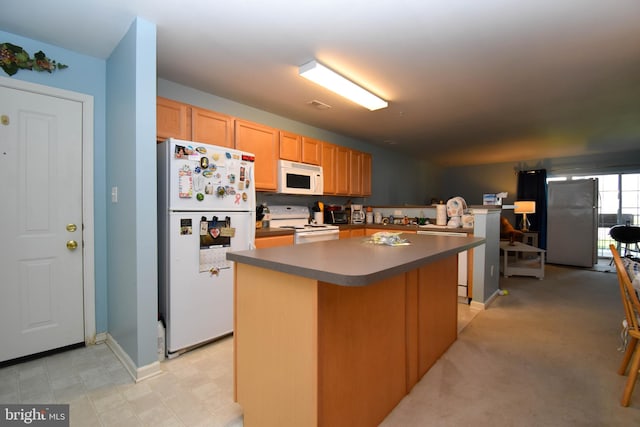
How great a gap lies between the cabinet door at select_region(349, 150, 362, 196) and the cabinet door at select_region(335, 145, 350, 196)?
0.27 feet

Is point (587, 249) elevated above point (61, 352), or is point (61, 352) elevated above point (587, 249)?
point (587, 249)

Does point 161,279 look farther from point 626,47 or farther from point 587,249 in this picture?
point 587,249

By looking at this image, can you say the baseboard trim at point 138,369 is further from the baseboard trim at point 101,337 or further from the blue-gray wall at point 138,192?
the baseboard trim at point 101,337

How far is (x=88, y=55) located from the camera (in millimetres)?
2383

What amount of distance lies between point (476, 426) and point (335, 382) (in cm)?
87

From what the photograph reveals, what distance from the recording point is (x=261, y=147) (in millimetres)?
3395

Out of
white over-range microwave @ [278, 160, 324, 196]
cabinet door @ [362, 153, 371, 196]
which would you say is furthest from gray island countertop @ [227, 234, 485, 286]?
cabinet door @ [362, 153, 371, 196]

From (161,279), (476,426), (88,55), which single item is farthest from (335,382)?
(88,55)

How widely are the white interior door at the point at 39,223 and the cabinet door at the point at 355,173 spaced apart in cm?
337

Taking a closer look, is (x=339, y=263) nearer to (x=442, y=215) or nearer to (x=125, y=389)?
(x=125, y=389)

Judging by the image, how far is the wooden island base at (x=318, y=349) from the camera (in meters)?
1.19

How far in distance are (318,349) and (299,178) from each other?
2.84 metres

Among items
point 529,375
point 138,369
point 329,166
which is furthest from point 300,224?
point 529,375

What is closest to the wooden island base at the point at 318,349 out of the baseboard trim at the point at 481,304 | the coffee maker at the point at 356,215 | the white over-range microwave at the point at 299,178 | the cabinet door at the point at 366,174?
the baseboard trim at the point at 481,304
